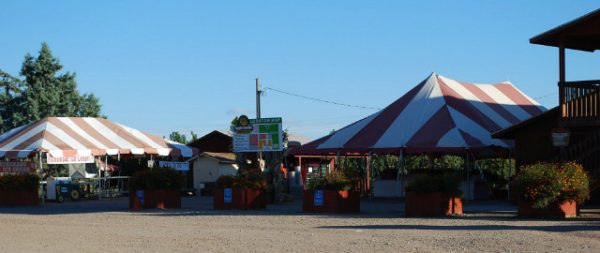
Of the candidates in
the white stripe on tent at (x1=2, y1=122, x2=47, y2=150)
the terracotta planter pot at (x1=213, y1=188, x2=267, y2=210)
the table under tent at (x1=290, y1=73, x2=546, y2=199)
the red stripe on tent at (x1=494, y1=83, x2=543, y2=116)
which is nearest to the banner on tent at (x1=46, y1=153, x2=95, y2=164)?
the white stripe on tent at (x1=2, y1=122, x2=47, y2=150)

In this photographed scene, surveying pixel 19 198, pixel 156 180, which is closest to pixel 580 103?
pixel 156 180

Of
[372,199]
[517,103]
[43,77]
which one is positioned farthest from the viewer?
[43,77]

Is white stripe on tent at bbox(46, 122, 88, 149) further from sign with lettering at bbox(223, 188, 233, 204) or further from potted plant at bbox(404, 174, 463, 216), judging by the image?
potted plant at bbox(404, 174, 463, 216)

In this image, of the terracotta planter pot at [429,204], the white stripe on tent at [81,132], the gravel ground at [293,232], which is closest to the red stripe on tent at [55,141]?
the white stripe on tent at [81,132]

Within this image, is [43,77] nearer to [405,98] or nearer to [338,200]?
[405,98]

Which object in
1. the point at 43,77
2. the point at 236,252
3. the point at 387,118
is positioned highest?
the point at 43,77

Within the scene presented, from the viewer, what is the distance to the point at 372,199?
29.6 meters

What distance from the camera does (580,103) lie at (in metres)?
20.7

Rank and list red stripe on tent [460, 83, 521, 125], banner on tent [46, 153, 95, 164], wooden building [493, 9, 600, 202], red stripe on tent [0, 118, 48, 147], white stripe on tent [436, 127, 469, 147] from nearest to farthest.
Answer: wooden building [493, 9, 600, 202]
white stripe on tent [436, 127, 469, 147]
red stripe on tent [460, 83, 521, 125]
banner on tent [46, 153, 95, 164]
red stripe on tent [0, 118, 48, 147]

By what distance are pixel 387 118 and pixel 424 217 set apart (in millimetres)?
9352

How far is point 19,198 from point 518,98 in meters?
18.0

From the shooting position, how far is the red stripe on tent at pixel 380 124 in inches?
1073

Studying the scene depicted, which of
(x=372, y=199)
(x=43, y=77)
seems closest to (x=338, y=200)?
(x=372, y=199)

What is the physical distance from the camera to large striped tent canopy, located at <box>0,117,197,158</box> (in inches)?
1195
